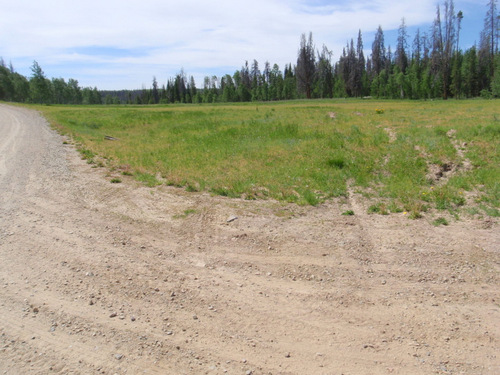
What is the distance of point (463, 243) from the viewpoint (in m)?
5.81

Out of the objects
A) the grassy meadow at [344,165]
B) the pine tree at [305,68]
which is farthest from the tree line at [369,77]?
the grassy meadow at [344,165]

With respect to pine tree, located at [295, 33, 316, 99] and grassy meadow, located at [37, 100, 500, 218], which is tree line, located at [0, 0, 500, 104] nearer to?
pine tree, located at [295, 33, 316, 99]

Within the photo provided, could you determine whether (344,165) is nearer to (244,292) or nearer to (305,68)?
(244,292)

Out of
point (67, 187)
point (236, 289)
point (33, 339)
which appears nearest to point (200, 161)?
point (67, 187)

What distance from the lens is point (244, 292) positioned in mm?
4574

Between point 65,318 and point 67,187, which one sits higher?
point 67,187

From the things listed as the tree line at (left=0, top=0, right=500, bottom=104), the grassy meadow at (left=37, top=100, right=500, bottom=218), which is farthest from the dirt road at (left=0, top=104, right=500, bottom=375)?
the tree line at (left=0, top=0, right=500, bottom=104)

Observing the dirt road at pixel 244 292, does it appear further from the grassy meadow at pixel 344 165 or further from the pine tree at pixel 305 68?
the pine tree at pixel 305 68

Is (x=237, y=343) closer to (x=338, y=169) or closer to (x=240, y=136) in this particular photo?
(x=338, y=169)

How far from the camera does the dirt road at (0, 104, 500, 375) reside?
11.3ft

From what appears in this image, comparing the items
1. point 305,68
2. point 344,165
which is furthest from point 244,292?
point 305,68

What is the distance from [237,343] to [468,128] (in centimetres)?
1336

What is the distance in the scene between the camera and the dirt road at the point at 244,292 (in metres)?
3.46

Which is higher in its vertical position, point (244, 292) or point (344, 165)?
point (344, 165)
